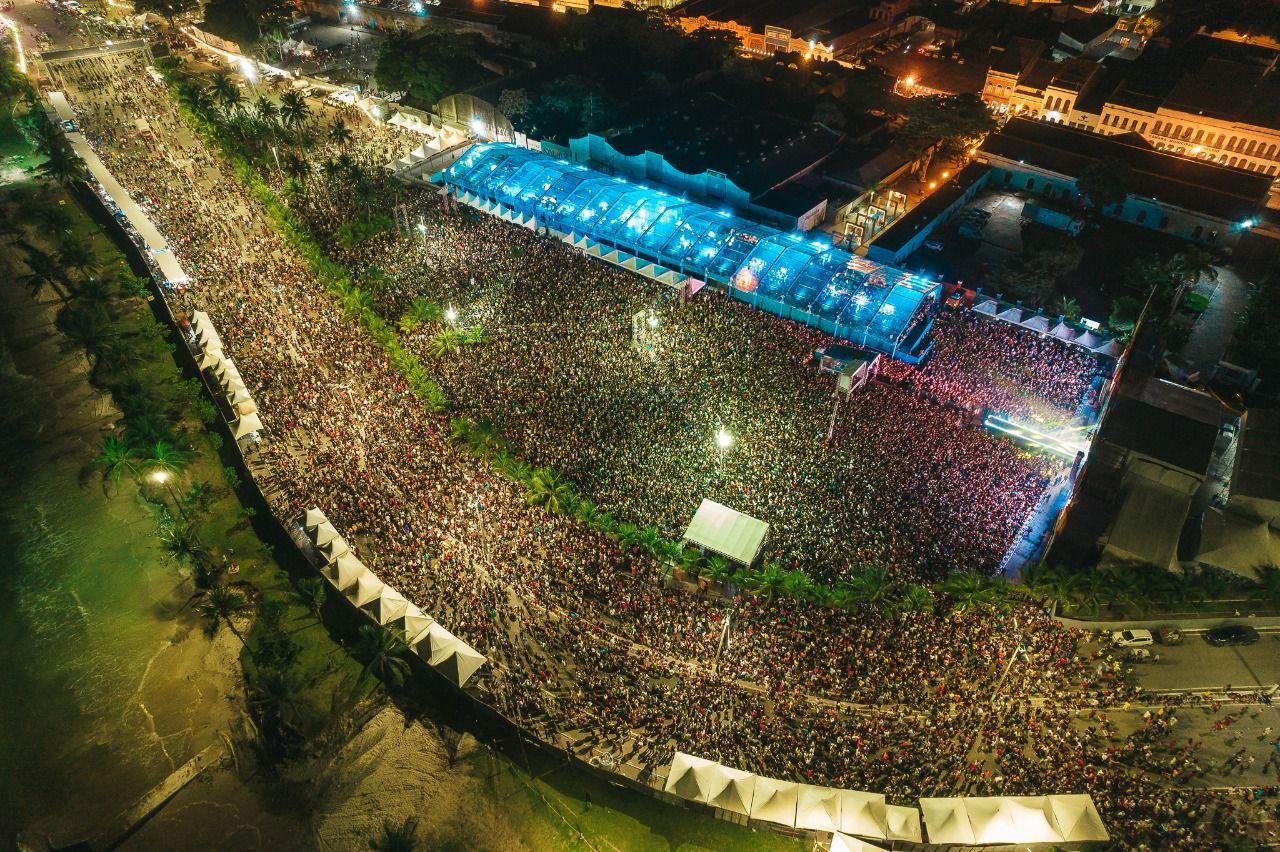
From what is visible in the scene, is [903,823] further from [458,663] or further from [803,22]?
[803,22]

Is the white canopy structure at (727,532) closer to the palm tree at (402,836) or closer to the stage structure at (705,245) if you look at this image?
the palm tree at (402,836)

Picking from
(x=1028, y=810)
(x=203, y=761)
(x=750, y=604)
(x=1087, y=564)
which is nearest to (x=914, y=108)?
(x=1087, y=564)

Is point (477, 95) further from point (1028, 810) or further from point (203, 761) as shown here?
point (1028, 810)

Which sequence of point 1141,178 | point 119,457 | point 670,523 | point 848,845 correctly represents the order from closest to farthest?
point 848,845, point 670,523, point 119,457, point 1141,178

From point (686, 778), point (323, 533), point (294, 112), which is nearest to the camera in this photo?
point (686, 778)

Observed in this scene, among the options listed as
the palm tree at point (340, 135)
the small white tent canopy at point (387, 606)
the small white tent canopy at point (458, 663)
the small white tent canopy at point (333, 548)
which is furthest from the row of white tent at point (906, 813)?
the palm tree at point (340, 135)

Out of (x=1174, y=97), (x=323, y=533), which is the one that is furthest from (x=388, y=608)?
(x=1174, y=97)

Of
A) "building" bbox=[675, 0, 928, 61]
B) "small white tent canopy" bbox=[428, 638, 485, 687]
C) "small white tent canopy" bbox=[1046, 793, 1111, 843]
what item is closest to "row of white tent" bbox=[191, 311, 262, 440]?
"small white tent canopy" bbox=[428, 638, 485, 687]
